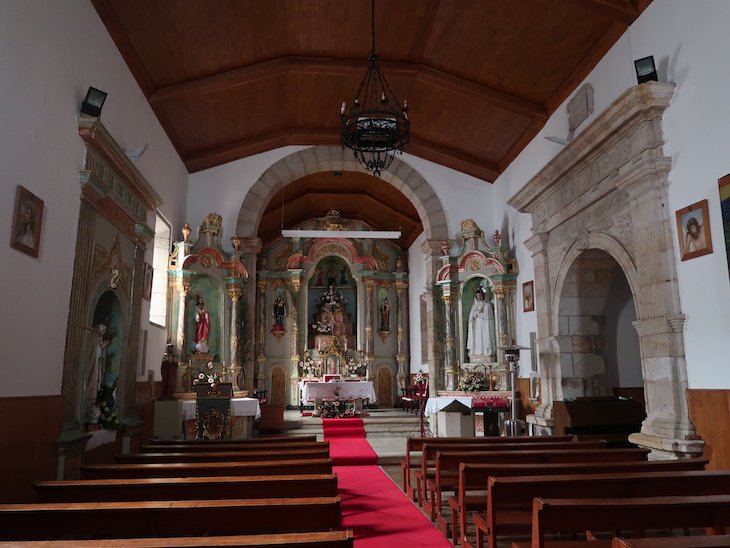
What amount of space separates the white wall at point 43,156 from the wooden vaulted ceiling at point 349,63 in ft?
3.42

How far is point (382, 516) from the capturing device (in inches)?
211

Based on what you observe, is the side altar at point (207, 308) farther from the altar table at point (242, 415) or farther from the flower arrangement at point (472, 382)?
the flower arrangement at point (472, 382)

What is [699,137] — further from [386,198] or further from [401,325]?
[401,325]

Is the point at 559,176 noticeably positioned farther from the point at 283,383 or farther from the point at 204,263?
the point at 283,383

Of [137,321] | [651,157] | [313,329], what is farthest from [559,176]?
[313,329]

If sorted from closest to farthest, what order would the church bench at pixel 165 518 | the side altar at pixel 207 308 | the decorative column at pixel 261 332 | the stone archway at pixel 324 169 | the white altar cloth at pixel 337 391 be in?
the church bench at pixel 165 518 < the side altar at pixel 207 308 < the stone archway at pixel 324 169 < the white altar cloth at pixel 337 391 < the decorative column at pixel 261 332

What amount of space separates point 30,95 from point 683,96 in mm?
6036

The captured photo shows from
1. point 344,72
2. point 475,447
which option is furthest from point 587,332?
point 344,72

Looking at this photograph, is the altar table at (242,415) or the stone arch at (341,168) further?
the stone arch at (341,168)

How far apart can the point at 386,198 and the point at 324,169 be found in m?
3.51

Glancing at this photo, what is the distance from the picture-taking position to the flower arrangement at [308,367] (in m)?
15.4

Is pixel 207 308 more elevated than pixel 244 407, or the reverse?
pixel 207 308

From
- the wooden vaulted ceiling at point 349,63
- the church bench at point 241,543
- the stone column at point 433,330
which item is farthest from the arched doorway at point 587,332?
the church bench at point 241,543

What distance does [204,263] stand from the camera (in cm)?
1052
